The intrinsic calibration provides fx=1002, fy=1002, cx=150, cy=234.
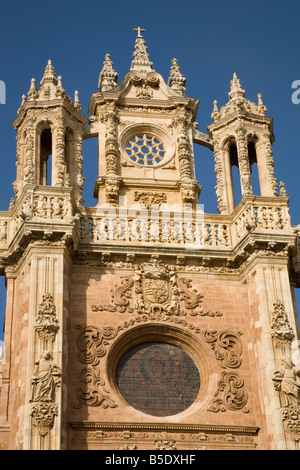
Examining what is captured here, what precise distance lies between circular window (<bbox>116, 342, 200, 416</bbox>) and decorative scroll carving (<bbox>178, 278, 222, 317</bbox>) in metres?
1.01

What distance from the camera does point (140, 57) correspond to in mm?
30250

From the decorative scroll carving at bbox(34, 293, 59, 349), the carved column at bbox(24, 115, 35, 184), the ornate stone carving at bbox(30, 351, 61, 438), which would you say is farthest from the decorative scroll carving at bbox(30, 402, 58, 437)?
the carved column at bbox(24, 115, 35, 184)

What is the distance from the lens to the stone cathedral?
22.8 metres

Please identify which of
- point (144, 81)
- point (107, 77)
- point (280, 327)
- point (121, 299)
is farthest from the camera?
point (107, 77)

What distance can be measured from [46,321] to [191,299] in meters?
4.03

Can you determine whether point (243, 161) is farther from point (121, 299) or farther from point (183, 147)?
point (121, 299)

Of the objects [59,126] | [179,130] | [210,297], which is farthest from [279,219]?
[59,126]

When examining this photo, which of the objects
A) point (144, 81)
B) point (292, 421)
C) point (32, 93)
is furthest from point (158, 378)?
point (144, 81)

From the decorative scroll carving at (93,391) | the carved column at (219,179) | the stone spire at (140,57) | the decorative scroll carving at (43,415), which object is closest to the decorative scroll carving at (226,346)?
the decorative scroll carving at (93,391)

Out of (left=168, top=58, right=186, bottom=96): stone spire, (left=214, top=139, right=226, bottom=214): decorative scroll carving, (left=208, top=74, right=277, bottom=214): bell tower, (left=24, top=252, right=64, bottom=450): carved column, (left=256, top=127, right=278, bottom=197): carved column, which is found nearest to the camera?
(left=24, top=252, right=64, bottom=450): carved column

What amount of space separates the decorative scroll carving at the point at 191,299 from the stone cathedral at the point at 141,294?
0.03 meters

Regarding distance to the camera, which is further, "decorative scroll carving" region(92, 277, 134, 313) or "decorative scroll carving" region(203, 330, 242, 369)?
"decorative scroll carving" region(92, 277, 134, 313)

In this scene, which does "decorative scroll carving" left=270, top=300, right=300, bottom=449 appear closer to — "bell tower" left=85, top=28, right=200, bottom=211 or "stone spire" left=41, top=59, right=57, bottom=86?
"bell tower" left=85, top=28, right=200, bottom=211
